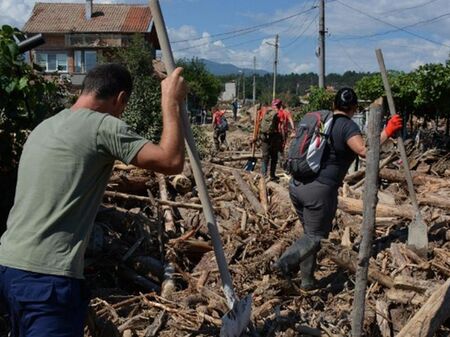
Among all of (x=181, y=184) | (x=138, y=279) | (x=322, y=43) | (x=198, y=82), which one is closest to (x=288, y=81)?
(x=198, y=82)

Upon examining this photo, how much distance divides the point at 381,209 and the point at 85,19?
48668 mm

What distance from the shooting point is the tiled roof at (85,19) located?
49.4 meters

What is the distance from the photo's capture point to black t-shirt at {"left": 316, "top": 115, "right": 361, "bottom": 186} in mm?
5094

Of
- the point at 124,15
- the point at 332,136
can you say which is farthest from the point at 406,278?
the point at 124,15

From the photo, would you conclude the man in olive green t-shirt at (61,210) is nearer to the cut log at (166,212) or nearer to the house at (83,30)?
the cut log at (166,212)

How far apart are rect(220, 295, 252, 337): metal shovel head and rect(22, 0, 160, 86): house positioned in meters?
45.6

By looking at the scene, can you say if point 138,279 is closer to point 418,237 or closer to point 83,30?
point 418,237

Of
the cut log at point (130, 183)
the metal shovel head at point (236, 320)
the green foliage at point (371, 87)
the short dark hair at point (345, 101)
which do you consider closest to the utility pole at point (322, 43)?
the green foliage at point (371, 87)

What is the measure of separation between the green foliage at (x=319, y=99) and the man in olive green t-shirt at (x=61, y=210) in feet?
68.6

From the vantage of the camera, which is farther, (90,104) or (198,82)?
(198,82)

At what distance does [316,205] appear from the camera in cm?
522

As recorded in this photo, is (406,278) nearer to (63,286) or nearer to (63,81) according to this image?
(63,286)

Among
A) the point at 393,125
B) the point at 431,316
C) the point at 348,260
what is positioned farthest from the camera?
the point at 348,260

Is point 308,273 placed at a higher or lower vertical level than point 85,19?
lower
